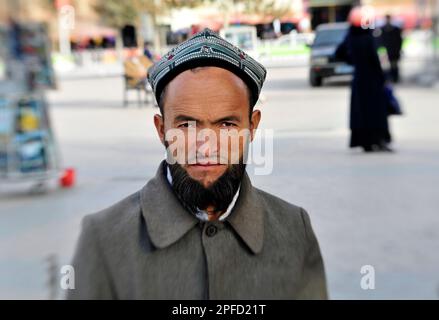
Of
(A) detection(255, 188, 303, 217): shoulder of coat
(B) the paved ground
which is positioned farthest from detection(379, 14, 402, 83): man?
(A) detection(255, 188, 303, 217): shoulder of coat

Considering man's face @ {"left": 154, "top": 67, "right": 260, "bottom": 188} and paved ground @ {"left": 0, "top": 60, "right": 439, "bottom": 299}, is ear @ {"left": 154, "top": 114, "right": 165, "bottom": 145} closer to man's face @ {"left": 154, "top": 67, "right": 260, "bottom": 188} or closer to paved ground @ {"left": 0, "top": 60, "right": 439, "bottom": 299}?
man's face @ {"left": 154, "top": 67, "right": 260, "bottom": 188}

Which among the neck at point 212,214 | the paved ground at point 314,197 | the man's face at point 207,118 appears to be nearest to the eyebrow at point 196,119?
the man's face at point 207,118

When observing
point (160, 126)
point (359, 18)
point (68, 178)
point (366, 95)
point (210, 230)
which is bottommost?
point (68, 178)

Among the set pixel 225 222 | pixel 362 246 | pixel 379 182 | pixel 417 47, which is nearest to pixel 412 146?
pixel 379 182

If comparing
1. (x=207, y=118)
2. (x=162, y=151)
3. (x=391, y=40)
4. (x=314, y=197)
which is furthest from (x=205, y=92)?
(x=391, y=40)

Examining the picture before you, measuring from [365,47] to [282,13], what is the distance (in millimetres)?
6061

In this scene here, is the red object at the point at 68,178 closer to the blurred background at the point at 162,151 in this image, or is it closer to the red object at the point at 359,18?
the blurred background at the point at 162,151

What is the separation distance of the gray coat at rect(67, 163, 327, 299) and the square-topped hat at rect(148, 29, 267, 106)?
0.44 feet

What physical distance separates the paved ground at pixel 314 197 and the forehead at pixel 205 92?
0.24m

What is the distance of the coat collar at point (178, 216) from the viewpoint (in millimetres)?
1115

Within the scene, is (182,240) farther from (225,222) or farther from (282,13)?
(282,13)

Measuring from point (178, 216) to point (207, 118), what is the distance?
14cm

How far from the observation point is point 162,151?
1.31m

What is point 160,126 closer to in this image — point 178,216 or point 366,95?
point 178,216
